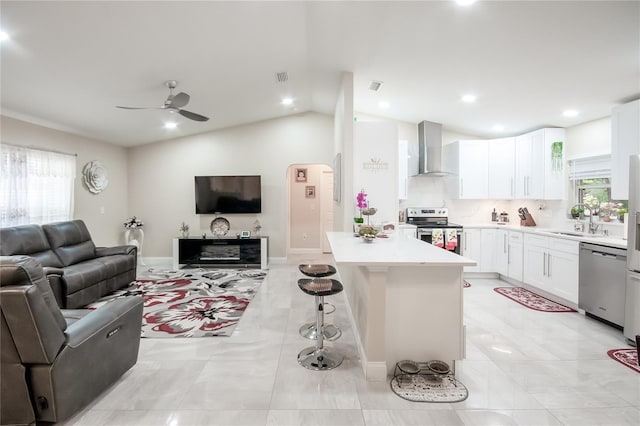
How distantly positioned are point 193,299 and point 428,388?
126 inches

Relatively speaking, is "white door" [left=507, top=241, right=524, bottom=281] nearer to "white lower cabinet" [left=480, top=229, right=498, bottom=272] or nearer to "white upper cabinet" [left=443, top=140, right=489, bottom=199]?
"white lower cabinet" [left=480, top=229, right=498, bottom=272]

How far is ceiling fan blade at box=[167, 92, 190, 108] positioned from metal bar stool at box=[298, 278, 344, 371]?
2.45 meters

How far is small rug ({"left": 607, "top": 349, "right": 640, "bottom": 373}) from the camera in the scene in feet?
8.26

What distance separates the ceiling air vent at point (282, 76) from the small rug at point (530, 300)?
436 cm

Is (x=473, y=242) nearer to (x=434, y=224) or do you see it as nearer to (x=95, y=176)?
(x=434, y=224)

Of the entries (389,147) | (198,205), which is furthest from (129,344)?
(198,205)

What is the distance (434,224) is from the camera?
527 cm

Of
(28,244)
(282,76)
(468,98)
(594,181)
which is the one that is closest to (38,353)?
(28,244)

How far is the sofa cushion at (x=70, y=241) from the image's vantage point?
413 cm

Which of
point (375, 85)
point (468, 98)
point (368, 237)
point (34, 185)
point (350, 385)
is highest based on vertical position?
point (375, 85)

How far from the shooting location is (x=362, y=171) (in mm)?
4055

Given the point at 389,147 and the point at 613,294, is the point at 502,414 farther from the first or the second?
Result: the point at 389,147

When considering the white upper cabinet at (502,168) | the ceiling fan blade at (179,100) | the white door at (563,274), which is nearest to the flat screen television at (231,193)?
the ceiling fan blade at (179,100)

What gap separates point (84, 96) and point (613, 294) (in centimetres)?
643
